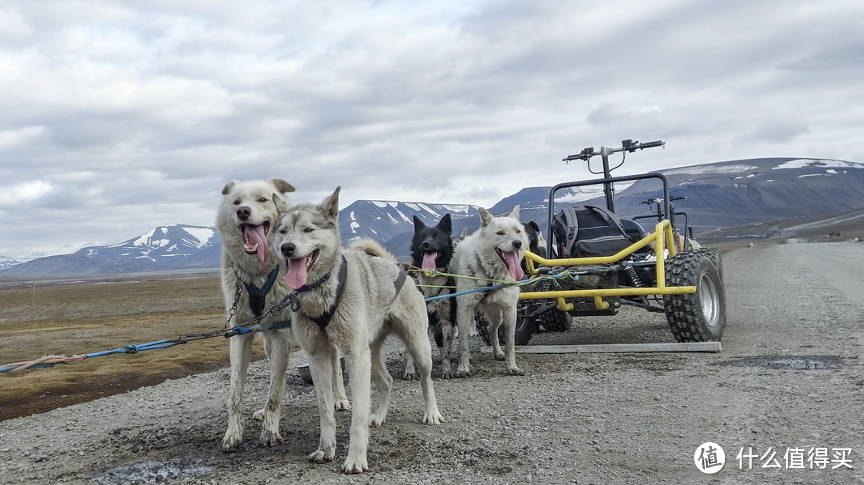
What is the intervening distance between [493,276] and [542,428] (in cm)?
332

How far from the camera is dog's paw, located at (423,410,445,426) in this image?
5.83 meters

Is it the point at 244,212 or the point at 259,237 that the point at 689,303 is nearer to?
the point at 259,237

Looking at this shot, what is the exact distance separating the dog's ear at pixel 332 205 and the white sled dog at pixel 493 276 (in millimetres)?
3361

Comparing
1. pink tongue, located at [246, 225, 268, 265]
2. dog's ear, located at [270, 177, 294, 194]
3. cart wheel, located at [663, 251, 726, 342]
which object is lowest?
cart wheel, located at [663, 251, 726, 342]

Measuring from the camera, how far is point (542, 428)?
5449 millimetres

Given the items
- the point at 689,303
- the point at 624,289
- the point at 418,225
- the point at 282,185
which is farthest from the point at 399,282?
the point at 689,303

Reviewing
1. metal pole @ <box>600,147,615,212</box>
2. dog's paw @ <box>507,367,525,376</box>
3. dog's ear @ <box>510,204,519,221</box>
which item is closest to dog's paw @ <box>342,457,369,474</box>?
dog's paw @ <box>507,367,525,376</box>

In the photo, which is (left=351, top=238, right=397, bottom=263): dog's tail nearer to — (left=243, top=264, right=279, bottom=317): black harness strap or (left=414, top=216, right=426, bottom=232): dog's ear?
Answer: (left=243, top=264, right=279, bottom=317): black harness strap

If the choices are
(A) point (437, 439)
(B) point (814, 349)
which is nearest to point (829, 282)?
(B) point (814, 349)

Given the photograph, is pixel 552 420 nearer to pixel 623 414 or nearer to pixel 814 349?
pixel 623 414

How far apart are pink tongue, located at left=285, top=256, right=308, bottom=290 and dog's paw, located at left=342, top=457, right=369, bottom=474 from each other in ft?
4.25

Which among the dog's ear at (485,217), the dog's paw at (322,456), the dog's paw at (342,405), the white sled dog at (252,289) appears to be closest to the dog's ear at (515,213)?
the dog's ear at (485,217)

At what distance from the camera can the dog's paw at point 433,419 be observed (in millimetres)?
5828

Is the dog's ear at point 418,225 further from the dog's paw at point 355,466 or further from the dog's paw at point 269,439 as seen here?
the dog's paw at point 355,466
